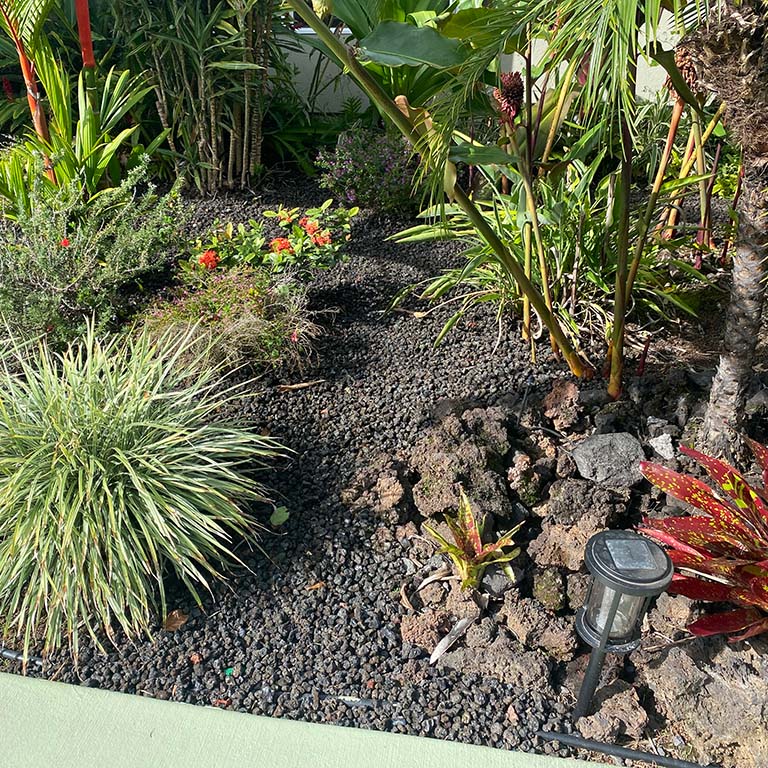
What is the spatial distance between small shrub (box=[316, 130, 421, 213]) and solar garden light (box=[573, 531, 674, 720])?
108 inches

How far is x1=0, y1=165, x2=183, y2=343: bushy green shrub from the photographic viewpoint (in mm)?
3045

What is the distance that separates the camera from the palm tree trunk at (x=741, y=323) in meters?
1.98

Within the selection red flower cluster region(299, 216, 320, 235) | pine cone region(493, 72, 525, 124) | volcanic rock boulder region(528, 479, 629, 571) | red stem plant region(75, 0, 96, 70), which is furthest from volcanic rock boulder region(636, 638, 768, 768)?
red stem plant region(75, 0, 96, 70)

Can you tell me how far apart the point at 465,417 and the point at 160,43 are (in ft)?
9.41

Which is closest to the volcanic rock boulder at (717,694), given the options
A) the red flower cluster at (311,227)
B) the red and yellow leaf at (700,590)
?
the red and yellow leaf at (700,590)

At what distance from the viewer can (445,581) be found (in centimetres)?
217

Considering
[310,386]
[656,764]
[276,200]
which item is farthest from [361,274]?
[656,764]

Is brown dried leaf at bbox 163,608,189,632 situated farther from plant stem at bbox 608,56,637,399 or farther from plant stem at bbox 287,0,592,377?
plant stem at bbox 608,56,637,399

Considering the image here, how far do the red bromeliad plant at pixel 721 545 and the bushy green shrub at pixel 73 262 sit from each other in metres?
2.23

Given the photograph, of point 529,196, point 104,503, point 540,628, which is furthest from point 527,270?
point 104,503

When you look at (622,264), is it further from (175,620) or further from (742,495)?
(175,620)

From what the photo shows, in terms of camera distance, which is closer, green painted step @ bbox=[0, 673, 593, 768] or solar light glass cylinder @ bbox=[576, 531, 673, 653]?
solar light glass cylinder @ bbox=[576, 531, 673, 653]

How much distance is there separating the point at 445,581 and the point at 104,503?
40.2 inches

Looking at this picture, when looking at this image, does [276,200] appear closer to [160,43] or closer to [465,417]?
[160,43]
